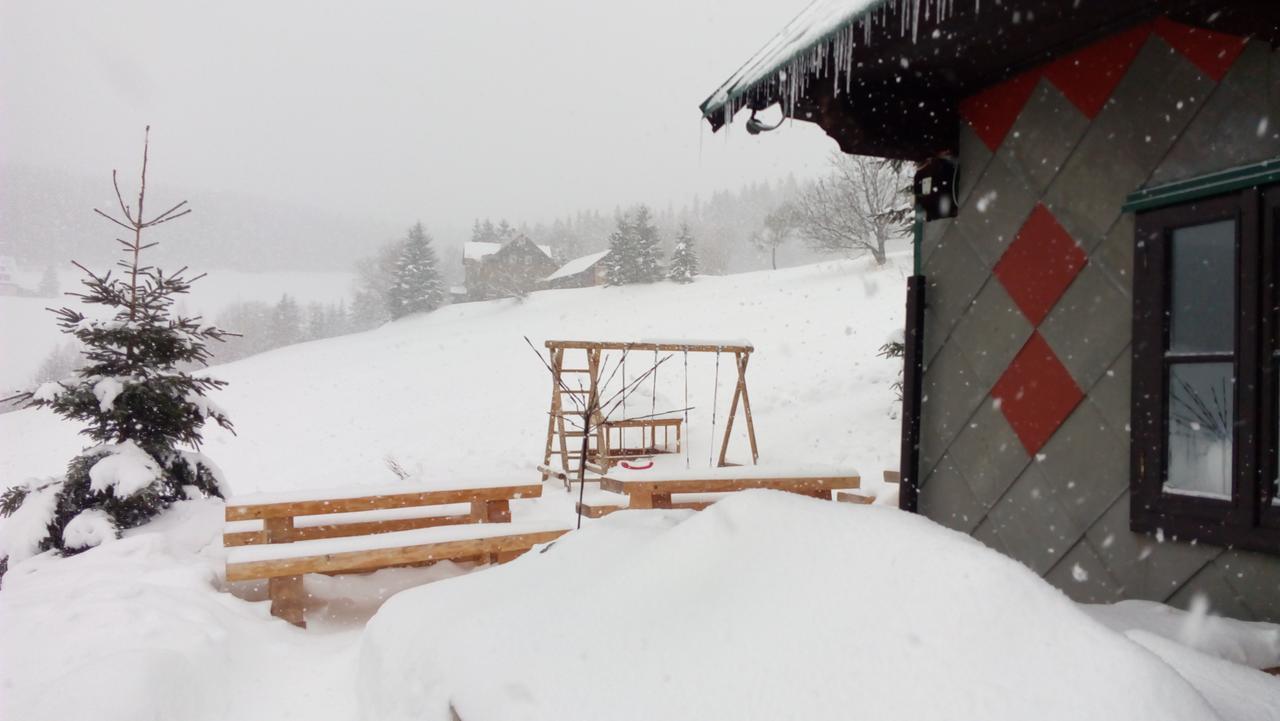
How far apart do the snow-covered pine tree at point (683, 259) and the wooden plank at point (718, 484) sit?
105 ft

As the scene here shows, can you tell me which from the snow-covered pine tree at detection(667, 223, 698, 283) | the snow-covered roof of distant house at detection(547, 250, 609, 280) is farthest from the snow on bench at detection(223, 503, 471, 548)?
the snow-covered roof of distant house at detection(547, 250, 609, 280)

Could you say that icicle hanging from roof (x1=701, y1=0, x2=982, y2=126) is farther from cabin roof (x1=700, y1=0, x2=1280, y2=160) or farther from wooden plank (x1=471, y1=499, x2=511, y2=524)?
wooden plank (x1=471, y1=499, x2=511, y2=524)

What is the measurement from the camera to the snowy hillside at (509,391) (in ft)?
45.6

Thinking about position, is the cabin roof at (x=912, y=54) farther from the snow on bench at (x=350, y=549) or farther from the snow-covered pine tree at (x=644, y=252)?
the snow-covered pine tree at (x=644, y=252)

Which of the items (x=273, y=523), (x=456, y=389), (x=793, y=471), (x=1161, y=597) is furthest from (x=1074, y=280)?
(x=456, y=389)

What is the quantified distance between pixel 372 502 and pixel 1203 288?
4925 mm

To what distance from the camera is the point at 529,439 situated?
16016 millimetres

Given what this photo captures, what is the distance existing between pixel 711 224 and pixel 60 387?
251ft

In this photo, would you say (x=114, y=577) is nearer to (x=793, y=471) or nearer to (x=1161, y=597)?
(x=793, y=471)

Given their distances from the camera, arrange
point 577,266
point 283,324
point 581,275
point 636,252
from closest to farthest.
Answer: point 636,252 → point 581,275 → point 577,266 → point 283,324

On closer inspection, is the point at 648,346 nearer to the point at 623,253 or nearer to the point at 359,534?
the point at 359,534

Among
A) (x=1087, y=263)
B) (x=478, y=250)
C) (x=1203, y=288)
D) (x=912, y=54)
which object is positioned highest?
(x=478, y=250)

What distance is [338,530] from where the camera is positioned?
521 centimetres

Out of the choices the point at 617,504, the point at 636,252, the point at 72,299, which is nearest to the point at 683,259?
the point at 636,252
